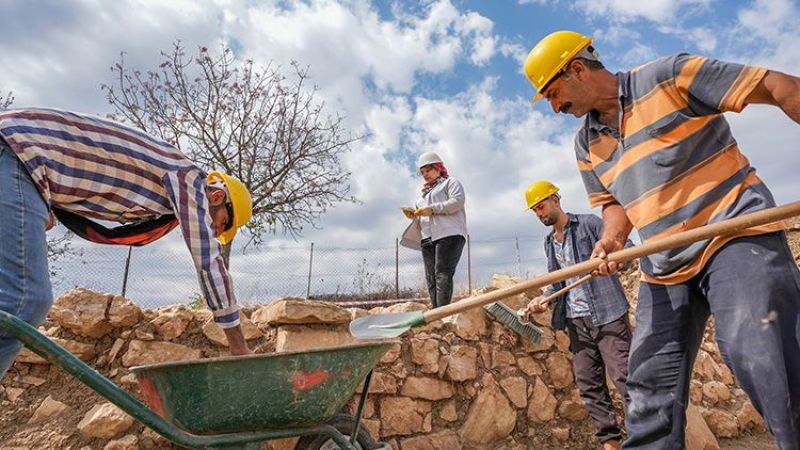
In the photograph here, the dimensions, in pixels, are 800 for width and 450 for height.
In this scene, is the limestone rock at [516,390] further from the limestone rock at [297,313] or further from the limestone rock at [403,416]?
the limestone rock at [297,313]

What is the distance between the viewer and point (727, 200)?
1.77 m

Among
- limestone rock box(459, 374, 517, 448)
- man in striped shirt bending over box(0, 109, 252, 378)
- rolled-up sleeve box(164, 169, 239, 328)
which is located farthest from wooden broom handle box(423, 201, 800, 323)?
limestone rock box(459, 374, 517, 448)

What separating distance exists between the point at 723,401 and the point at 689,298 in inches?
149

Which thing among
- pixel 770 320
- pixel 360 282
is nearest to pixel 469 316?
pixel 770 320

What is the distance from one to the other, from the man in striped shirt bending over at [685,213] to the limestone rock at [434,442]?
2100mm

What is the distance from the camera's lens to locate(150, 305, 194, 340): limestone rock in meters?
3.39

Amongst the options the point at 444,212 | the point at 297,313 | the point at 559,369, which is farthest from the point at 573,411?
the point at 297,313

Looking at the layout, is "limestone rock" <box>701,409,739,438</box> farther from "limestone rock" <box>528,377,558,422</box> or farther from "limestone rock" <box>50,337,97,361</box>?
"limestone rock" <box>50,337,97,361</box>

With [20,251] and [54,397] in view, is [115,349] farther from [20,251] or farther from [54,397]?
[20,251]

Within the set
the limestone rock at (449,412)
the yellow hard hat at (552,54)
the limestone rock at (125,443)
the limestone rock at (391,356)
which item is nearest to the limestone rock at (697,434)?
the limestone rock at (449,412)

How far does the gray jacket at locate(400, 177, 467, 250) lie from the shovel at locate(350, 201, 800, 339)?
76.7 inches

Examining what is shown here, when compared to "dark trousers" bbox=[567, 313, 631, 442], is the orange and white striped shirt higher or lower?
higher

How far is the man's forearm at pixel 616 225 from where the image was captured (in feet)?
7.43

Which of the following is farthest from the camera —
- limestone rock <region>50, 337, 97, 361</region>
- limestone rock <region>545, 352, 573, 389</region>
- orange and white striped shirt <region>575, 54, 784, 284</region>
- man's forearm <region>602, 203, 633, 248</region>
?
limestone rock <region>545, 352, 573, 389</region>
